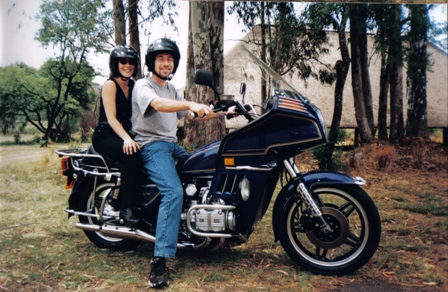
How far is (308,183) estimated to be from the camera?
2.82 m

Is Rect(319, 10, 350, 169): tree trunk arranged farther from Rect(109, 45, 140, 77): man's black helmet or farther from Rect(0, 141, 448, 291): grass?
Rect(109, 45, 140, 77): man's black helmet

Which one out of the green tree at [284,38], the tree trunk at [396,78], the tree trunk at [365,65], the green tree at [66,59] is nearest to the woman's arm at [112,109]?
the green tree at [66,59]

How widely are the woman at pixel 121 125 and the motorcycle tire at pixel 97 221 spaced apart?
35 centimetres

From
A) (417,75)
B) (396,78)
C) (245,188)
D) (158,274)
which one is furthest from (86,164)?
(396,78)

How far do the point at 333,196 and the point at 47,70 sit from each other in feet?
7.79

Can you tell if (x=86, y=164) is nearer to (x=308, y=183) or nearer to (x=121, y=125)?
(x=121, y=125)

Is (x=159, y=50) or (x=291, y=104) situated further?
(x=159, y=50)

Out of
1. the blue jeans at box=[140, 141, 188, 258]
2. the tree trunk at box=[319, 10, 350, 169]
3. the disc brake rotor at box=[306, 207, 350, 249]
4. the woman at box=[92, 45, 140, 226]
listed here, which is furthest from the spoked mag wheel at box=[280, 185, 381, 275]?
the tree trunk at box=[319, 10, 350, 169]

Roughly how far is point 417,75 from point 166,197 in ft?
9.99

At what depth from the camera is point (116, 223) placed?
10.4 feet

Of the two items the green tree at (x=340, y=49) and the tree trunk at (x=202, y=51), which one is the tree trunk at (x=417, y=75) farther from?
the tree trunk at (x=202, y=51)

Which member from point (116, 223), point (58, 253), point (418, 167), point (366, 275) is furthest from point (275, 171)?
point (418, 167)

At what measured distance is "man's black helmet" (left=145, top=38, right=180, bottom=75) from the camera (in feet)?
9.11

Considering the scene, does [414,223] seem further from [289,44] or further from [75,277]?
[75,277]
